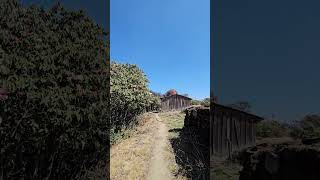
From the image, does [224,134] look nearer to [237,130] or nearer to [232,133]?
[232,133]

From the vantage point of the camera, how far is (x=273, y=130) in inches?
498

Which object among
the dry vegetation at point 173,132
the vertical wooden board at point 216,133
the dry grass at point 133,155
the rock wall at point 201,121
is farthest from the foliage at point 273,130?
the dry grass at point 133,155

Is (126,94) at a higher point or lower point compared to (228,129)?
higher

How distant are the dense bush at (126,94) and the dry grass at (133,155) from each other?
1520mm

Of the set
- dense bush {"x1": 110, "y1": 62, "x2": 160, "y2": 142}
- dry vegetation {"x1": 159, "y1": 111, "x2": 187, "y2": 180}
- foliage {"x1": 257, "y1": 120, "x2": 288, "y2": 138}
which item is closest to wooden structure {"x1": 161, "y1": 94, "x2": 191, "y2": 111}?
dry vegetation {"x1": 159, "y1": 111, "x2": 187, "y2": 180}

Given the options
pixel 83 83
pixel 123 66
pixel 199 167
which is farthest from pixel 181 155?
pixel 123 66

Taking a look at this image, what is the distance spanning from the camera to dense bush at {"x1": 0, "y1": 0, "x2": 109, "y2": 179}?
11.7 metres

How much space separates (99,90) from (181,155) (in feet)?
22.4

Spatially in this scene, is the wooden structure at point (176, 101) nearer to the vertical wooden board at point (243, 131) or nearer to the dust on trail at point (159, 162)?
the dust on trail at point (159, 162)

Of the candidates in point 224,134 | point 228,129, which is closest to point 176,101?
point 228,129

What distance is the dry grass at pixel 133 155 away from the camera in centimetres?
1873

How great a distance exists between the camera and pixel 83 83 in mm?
13469

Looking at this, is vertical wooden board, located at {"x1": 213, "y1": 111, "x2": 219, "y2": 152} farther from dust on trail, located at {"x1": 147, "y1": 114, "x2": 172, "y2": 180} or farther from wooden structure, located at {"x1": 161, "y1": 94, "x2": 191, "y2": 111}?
wooden structure, located at {"x1": 161, "y1": 94, "x2": 191, "y2": 111}

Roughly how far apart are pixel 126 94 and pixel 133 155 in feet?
26.7
